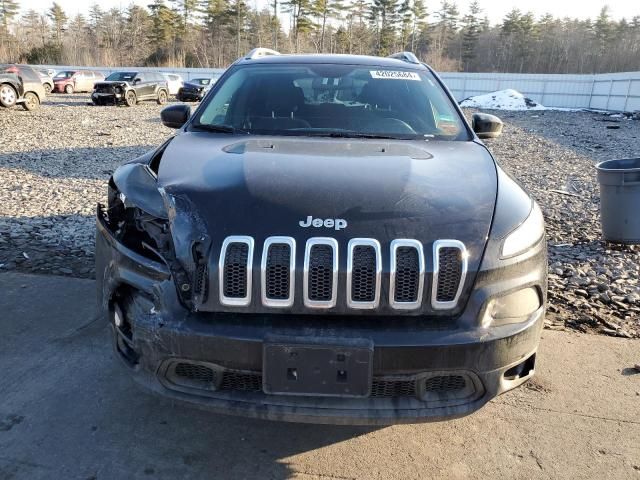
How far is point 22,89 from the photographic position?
16172mm

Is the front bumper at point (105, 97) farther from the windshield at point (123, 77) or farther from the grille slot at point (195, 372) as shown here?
the grille slot at point (195, 372)

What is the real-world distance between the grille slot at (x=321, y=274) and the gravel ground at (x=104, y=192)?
2.38 meters

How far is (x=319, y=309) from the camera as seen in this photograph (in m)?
1.94

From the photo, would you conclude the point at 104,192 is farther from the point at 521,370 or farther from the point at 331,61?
the point at 521,370

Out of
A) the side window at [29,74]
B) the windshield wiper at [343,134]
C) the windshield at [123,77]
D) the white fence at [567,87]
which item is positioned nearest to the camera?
the windshield wiper at [343,134]

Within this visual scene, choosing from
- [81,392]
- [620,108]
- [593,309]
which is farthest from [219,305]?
[620,108]

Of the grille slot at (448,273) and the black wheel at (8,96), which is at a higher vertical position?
the grille slot at (448,273)

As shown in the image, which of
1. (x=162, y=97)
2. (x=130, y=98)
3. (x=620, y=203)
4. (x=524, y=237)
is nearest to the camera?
(x=524, y=237)

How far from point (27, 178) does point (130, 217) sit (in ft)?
20.3

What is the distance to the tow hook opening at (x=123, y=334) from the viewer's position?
2188 mm

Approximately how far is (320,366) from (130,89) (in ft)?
78.7

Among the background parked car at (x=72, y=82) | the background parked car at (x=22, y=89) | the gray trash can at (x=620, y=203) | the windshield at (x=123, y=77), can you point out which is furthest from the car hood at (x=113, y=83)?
the gray trash can at (x=620, y=203)

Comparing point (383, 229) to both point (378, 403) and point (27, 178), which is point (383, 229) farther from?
point (27, 178)

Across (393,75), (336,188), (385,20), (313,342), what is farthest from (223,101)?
(385,20)
